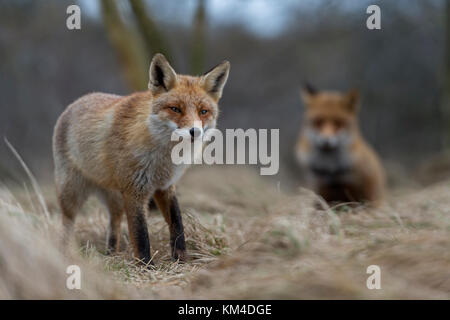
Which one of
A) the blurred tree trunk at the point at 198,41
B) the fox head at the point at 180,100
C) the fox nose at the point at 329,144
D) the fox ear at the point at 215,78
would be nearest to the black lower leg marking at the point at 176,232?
the fox head at the point at 180,100

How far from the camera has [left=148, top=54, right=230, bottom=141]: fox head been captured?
393cm

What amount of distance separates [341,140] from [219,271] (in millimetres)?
4828

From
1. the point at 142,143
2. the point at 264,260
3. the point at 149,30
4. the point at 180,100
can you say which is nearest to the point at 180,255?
the point at 142,143

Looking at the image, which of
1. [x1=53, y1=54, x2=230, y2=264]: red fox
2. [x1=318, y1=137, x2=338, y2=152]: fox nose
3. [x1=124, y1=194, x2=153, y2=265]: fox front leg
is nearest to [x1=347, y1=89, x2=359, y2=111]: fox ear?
[x1=318, y1=137, x2=338, y2=152]: fox nose

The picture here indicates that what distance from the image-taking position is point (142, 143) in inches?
163

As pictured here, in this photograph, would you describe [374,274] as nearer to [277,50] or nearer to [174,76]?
[174,76]

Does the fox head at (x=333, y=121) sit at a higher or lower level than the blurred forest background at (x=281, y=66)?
lower

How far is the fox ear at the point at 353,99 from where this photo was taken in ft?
25.3

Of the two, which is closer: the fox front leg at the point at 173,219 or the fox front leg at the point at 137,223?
the fox front leg at the point at 137,223

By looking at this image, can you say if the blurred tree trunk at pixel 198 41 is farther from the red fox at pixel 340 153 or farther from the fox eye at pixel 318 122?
Answer: the fox eye at pixel 318 122

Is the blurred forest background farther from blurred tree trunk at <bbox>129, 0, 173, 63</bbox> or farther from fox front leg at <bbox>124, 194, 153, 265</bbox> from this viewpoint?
fox front leg at <bbox>124, 194, 153, 265</bbox>

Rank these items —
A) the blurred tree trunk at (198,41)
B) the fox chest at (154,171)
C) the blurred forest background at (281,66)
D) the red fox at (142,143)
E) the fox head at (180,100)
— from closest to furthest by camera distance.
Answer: the fox head at (180,100), the red fox at (142,143), the fox chest at (154,171), the blurred tree trunk at (198,41), the blurred forest background at (281,66)

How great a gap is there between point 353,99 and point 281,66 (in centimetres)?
977

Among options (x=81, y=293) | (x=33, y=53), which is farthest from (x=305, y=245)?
(x=33, y=53)
